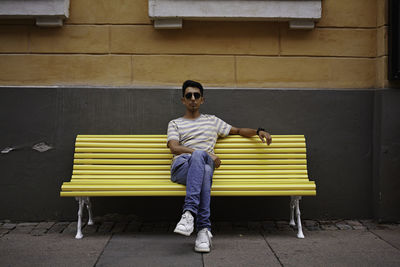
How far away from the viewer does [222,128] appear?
482 centimetres

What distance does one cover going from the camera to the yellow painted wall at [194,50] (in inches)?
202

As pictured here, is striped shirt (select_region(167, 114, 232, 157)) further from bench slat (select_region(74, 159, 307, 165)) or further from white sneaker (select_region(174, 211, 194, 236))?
white sneaker (select_region(174, 211, 194, 236))

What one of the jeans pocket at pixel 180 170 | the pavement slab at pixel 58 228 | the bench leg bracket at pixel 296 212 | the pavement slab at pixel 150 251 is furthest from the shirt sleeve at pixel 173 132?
the pavement slab at pixel 58 228

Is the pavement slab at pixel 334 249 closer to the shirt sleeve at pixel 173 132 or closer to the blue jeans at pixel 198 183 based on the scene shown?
the blue jeans at pixel 198 183

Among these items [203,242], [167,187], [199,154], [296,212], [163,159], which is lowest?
[203,242]

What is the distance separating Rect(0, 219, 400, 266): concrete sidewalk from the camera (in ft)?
12.0

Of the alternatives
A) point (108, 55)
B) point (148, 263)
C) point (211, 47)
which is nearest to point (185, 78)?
point (211, 47)

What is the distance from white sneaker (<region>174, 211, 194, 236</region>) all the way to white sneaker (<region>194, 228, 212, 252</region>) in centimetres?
15

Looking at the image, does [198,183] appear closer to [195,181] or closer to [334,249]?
[195,181]

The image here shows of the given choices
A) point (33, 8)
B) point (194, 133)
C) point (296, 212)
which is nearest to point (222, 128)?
point (194, 133)

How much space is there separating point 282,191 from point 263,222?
972 millimetres

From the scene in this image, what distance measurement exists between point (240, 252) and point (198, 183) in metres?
0.73

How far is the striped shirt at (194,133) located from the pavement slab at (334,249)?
46.2 inches

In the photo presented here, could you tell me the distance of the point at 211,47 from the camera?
5207 mm
